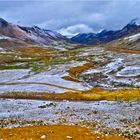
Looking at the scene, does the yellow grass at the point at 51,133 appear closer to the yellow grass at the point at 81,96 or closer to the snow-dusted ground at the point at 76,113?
the snow-dusted ground at the point at 76,113

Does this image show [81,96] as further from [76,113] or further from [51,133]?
[51,133]

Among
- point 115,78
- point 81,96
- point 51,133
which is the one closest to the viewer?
point 51,133

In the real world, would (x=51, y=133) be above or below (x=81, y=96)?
below

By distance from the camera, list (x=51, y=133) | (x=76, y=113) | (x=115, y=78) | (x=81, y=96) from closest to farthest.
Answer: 1. (x=51, y=133)
2. (x=76, y=113)
3. (x=81, y=96)
4. (x=115, y=78)

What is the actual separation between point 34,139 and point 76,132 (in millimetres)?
5106

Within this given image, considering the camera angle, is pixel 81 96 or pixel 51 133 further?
pixel 81 96

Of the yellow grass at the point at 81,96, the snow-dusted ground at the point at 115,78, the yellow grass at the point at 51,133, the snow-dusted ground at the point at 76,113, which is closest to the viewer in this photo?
the yellow grass at the point at 51,133

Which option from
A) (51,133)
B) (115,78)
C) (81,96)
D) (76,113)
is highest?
(115,78)

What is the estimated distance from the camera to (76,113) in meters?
49.8

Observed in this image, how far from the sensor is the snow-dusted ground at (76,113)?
42.3m

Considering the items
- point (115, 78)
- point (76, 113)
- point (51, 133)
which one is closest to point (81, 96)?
point (76, 113)

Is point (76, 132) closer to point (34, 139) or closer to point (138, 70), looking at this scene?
point (34, 139)

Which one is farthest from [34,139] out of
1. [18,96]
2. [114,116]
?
[18,96]

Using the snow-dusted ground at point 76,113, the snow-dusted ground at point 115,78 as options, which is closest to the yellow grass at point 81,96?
the snow-dusted ground at point 76,113
